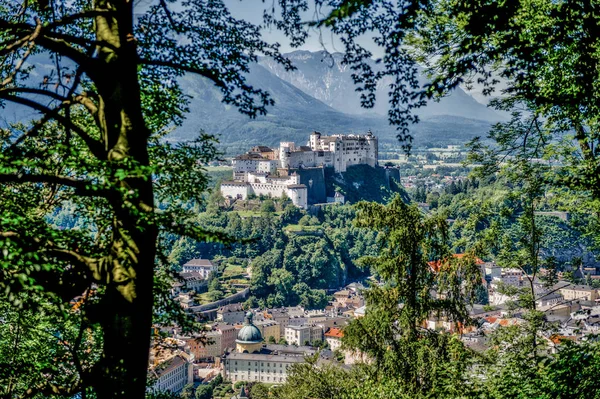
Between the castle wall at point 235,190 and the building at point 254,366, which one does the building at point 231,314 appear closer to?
the building at point 254,366

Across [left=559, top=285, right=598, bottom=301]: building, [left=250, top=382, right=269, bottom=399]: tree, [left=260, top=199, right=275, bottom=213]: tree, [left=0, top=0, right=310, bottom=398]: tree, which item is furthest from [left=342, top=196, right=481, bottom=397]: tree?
[left=260, top=199, right=275, bottom=213]: tree

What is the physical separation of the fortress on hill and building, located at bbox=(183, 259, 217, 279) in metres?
14.0

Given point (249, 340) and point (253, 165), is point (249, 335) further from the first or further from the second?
point (253, 165)

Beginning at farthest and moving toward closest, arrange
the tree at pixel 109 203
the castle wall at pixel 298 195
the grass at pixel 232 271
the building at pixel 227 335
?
the castle wall at pixel 298 195 → the grass at pixel 232 271 → the building at pixel 227 335 → the tree at pixel 109 203

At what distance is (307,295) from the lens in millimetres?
58125

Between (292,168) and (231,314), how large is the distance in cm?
2596

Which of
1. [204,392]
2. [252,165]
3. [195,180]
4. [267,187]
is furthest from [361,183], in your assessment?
[195,180]

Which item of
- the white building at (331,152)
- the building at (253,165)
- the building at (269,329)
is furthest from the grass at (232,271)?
the white building at (331,152)

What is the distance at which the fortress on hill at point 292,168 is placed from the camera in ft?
228

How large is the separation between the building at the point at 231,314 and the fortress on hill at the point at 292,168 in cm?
2063

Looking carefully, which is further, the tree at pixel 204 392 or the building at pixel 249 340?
the building at pixel 249 340

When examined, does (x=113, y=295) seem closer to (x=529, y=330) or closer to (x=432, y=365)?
(x=432, y=365)

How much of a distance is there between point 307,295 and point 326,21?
56.9 metres

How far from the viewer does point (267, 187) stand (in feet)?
231
